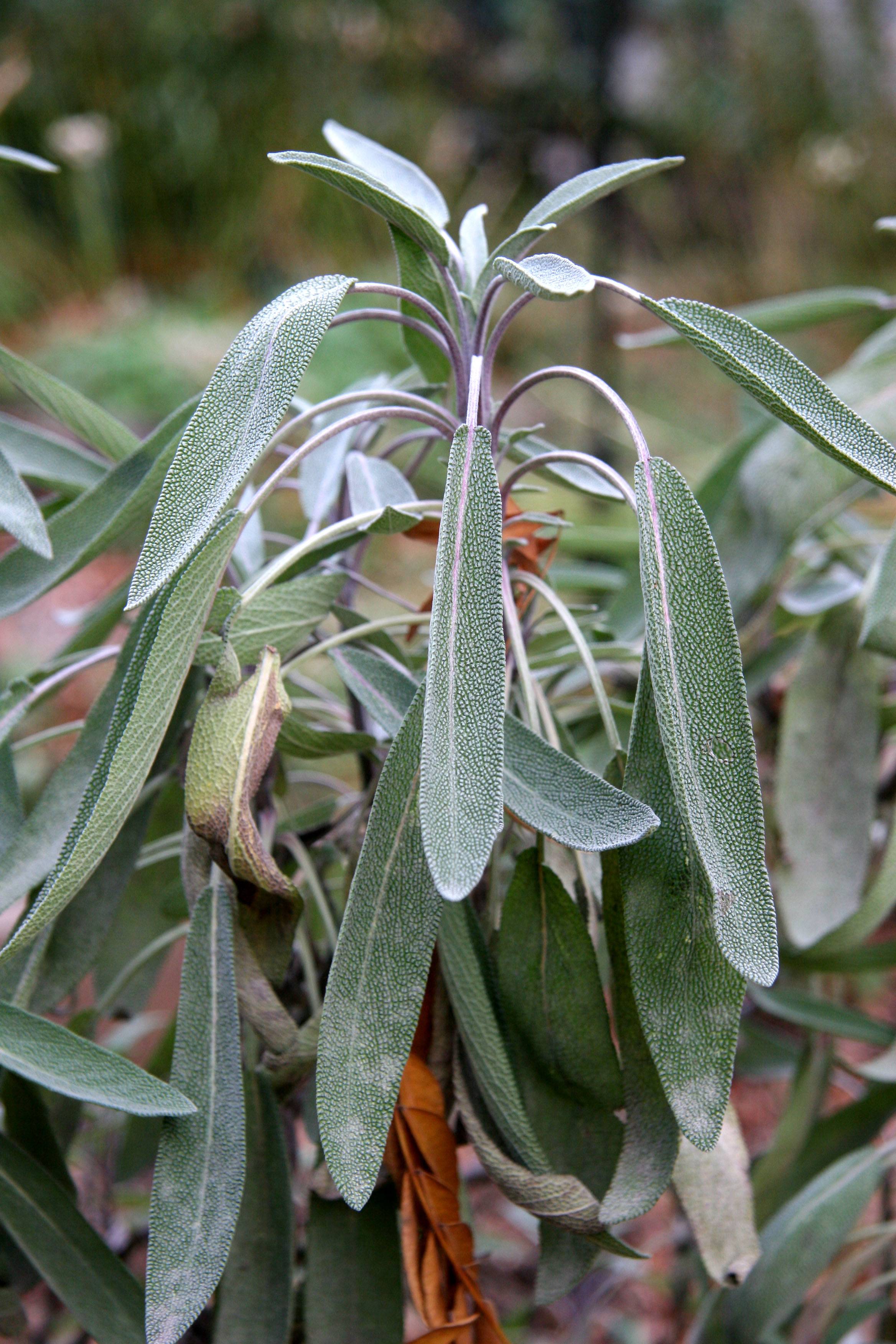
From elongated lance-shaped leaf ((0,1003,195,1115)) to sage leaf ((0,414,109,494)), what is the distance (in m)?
0.27

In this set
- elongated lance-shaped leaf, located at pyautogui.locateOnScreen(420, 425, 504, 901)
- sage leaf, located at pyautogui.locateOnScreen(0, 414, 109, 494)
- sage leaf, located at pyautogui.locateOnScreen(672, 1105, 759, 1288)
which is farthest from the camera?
sage leaf, located at pyautogui.locateOnScreen(0, 414, 109, 494)

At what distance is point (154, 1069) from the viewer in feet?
2.24

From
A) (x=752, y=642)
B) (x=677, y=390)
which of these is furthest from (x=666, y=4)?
(x=752, y=642)

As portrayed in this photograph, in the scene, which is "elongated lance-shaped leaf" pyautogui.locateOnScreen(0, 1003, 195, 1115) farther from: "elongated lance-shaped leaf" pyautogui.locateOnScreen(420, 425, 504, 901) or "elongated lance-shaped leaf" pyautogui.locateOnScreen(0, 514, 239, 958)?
"elongated lance-shaped leaf" pyautogui.locateOnScreen(420, 425, 504, 901)

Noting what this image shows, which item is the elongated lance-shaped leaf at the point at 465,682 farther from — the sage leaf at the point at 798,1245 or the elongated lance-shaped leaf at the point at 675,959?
the sage leaf at the point at 798,1245

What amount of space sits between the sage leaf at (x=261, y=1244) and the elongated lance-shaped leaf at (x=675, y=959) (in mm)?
183

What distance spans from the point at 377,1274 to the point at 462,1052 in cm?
11

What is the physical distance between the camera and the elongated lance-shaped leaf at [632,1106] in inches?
14.5

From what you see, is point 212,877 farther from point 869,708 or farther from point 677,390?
point 677,390

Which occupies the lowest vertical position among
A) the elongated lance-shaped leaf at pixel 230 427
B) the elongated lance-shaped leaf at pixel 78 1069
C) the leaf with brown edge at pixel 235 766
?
the elongated lance-shaped leaf at pixel 78 1069

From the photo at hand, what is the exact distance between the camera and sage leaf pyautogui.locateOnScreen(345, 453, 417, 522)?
1.57 feet

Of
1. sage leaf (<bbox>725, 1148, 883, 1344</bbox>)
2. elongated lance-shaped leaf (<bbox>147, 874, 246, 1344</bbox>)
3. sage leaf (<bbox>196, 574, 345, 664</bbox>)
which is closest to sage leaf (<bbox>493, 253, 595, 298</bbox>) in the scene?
sage leaf (<bbox>196, 574, 345, 664</bbox>)

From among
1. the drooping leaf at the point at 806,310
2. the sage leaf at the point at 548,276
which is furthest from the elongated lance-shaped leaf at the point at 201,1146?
the drooping leaf at the point at 806,310

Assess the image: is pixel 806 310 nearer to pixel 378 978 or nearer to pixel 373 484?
pixel 373 484
